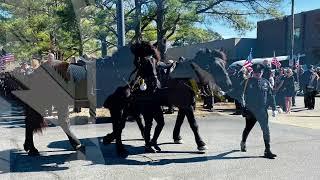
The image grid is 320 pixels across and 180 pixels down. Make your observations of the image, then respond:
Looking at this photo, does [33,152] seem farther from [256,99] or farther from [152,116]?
[256,99]

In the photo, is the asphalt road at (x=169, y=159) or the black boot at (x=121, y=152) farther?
the black boot at (x=121, y=152)

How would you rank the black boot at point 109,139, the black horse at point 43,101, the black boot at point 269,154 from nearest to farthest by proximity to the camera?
the black boot at point 269,154 < the black horse at point 43,101 < the black boot at point 109,139

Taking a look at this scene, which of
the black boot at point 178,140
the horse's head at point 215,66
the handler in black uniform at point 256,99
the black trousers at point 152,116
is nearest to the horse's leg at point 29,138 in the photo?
the black trousers at point 152,116

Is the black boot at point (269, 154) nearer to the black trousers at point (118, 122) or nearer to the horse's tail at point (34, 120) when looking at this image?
the black trousers at point (118, 122)

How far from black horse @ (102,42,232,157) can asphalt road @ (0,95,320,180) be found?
66 cm

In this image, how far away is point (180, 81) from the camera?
787 cm

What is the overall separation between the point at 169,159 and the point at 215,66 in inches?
68.9

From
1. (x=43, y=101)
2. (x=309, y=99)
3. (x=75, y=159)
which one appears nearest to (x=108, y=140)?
(x=75, y=159)

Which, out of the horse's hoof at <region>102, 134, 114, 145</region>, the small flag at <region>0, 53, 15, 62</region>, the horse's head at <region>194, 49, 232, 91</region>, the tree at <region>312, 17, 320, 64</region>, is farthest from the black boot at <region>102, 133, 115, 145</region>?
the tree at <region>312, 17, 320, 64</region>

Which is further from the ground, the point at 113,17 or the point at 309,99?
the point at 113,17

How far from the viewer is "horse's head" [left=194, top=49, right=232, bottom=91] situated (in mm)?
7656

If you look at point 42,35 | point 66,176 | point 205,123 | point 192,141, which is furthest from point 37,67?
point 42,35

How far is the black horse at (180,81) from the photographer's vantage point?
7.57 meters

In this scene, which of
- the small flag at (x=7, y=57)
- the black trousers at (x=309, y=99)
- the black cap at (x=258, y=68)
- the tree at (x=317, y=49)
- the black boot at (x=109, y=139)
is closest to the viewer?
the black cap at (x=258, y=68)
